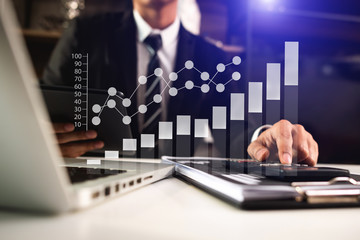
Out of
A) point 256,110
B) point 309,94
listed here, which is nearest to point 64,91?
point 256,110

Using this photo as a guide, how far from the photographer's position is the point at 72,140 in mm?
617

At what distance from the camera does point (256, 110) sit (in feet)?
3.94

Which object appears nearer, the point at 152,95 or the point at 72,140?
the point at 72,140

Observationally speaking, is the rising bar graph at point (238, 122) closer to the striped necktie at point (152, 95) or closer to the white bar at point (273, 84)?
the white bar at point (273, 84)

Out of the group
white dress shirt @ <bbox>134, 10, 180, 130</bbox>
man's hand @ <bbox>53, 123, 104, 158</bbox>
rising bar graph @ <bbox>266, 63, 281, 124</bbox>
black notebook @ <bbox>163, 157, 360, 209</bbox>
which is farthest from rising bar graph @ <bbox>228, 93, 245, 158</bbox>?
black notebook @ <bbox>163, 157, 360, 209</bbox>

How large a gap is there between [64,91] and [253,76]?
3.58 feet

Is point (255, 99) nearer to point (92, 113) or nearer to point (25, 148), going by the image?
point (92, 113)

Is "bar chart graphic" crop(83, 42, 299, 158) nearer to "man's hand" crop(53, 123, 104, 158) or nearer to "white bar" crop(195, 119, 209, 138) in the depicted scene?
"white bar" crop(195, 119, 209, 138)

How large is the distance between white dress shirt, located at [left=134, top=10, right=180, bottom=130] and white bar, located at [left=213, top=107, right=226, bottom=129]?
0.24 metres

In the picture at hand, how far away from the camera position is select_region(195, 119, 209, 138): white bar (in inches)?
49.6

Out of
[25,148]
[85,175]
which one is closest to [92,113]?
[85,175]

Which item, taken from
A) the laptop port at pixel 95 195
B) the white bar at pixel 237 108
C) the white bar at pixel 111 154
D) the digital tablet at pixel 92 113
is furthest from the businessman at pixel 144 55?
the laptop port at pixel 95 195

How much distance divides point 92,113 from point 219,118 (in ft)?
2.32

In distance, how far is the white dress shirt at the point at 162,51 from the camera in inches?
53.7
